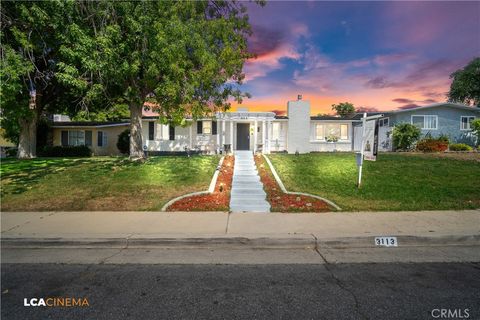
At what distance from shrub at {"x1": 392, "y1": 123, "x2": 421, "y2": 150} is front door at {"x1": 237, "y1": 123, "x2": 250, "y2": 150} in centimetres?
1359

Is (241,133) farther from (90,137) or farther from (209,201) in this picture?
(90,137)

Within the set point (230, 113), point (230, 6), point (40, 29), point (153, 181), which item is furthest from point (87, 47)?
point (230, 113)

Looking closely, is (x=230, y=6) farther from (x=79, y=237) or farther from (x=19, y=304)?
(x=19, y=304)

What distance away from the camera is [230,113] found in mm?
21125

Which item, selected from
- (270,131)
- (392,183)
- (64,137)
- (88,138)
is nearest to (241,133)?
(270,131)

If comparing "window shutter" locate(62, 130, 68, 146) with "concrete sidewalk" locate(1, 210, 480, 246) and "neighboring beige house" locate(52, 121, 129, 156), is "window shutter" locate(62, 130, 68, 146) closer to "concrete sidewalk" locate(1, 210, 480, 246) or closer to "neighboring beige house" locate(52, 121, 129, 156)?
"neighboring beige house" locate(52, 121, 129, 156)

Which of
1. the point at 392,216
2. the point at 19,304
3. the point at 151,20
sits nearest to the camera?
the point at 19,304

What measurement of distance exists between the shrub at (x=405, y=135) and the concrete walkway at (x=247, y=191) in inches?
644

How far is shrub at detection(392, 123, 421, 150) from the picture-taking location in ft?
78.0

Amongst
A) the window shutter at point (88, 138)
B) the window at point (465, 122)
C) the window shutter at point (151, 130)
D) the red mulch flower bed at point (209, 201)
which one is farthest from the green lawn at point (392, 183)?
the window shutter at point (88, 138)

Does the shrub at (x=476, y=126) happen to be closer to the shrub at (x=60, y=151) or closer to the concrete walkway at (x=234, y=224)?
the concrete walkway at (x=234, y=224)

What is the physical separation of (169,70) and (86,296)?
10.3m

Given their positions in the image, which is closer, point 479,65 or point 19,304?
point 19,304

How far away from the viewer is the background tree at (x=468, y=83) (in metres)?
37.8
